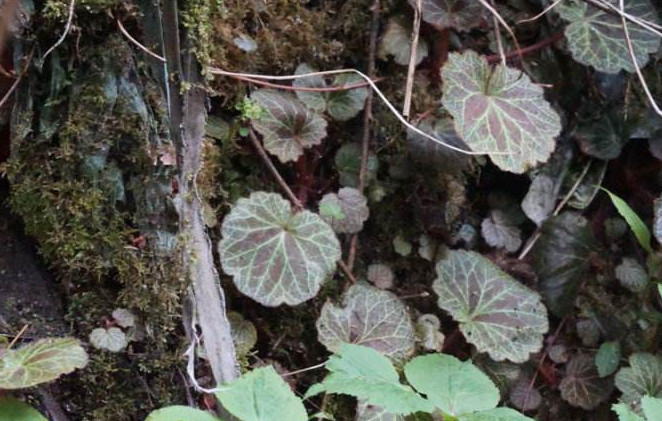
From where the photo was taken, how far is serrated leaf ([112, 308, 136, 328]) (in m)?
1.18

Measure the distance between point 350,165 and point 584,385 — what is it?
744 millimetres

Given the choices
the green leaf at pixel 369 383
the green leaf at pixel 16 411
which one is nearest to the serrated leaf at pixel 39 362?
the green leaf at pixel 16 411

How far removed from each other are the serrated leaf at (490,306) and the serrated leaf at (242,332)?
16.1 inches

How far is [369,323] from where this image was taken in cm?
141

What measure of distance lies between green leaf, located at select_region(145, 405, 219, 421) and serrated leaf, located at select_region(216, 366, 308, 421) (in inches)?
1.5

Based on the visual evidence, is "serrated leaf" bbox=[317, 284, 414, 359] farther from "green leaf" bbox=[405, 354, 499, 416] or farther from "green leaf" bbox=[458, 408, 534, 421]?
"green leaf" bbox=[458, 408, 534, 421]

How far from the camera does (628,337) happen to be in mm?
1691

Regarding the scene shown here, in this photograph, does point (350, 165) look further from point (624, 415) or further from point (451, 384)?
point (624, 415)

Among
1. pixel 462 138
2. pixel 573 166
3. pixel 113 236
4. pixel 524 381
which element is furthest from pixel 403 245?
pixel 113 236

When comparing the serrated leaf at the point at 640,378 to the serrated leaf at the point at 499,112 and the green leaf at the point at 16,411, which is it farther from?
the green leaf at the point at 16,411

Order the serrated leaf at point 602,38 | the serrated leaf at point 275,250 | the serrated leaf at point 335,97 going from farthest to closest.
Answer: the serrated leaf at point 602,38 → the serrated leaf at point 335,97 → the serrated leaf at point 275,250

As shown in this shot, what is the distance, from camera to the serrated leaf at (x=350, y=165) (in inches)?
62.2

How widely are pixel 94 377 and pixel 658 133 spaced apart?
4.71 feet

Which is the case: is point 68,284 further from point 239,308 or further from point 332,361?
point 332,361
